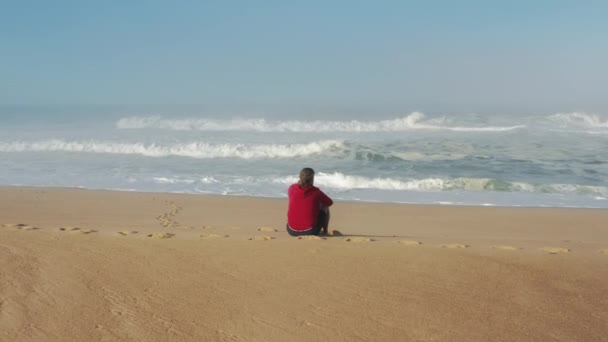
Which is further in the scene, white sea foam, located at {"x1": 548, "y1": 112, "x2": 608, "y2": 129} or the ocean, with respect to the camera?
white sea foam, located at {"x1": 548, "y1": 112, "x2": 608, "y2": 129}

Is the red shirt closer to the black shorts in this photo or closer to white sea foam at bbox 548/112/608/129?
the black shorts

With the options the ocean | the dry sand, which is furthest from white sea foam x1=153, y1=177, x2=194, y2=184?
the dry sand

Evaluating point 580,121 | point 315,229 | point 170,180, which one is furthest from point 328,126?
point 315,229

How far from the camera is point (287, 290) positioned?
4465 millimetres

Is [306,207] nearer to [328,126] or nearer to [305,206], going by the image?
[305,206]

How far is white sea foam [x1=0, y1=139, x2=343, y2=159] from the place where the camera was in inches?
1010

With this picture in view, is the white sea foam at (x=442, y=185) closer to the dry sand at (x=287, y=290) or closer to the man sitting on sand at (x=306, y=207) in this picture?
the man sitting on sand at (x=306, y=207)

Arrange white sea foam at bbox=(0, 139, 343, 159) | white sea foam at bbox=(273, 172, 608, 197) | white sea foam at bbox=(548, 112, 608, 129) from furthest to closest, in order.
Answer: white sea foam at bbox=(548, 112, 608, 129) < white sea foam at bbox=(0, 139, 343, 159) < white sea foam at bbox=(273, 172, 608, 197)

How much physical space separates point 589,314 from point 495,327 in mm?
848

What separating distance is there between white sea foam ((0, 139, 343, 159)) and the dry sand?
19246 mm

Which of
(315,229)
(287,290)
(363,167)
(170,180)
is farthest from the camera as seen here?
(363,167)

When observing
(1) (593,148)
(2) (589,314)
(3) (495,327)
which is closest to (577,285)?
(2) (589,314)

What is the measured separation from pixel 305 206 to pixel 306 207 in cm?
2

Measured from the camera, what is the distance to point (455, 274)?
4930 millimetres
